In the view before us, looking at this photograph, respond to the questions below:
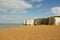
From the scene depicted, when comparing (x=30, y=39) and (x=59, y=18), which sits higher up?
(x=59, y=18)

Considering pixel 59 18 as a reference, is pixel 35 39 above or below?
below

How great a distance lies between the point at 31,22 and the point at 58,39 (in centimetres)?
4645

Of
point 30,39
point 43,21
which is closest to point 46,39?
point 30,39

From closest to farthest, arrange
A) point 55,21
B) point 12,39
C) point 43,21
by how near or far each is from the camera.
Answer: point 12,39
point 55,21
point 43,21

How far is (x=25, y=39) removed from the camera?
263 inches

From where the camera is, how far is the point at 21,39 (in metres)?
6.73

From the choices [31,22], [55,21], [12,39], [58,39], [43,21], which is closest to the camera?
[58,39]

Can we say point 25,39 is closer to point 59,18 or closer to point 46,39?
point 46,39

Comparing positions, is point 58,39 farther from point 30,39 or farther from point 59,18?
point 59,18

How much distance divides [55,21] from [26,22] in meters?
24.3

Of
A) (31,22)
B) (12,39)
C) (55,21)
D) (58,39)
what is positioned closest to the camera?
(58,39)

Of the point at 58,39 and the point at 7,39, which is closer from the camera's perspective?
the point at 58,39

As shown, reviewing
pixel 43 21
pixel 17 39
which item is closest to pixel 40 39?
pixel 17 39

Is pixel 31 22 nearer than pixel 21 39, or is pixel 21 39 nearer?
pixel 21 39
